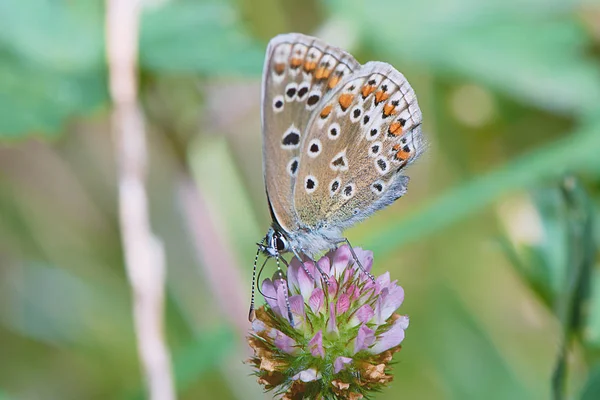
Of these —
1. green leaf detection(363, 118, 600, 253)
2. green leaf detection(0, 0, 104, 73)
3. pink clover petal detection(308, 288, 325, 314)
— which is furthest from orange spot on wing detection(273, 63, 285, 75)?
green leaf detection(0, 0, 104, 73)

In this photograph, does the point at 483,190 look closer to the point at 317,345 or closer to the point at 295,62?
the point at 295,62

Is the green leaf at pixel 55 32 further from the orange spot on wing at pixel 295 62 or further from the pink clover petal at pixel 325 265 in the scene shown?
the pink clover petal at pixel 325 265

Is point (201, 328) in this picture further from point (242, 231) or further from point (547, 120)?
point (547, 120)

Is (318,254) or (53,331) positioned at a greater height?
(53,331)

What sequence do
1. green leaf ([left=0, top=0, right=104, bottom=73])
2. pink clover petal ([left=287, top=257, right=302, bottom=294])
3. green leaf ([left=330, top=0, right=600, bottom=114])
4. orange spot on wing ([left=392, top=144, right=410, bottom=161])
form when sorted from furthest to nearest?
1. green leaf ([left=330, top=0, right=600, bottom=114])
2. green leaf ([left=0, top=0, right=104, bottom=73])
3. orange spot on wing ([left=392, top=144, right=410, bottom=161])
4. pink clover petal ([left=287, top=257, right=302, bottom=294])

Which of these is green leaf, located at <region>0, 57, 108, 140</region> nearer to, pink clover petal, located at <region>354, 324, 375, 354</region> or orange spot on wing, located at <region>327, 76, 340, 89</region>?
orange spot on wing, located at <region>327, 76, 340, 89</region>

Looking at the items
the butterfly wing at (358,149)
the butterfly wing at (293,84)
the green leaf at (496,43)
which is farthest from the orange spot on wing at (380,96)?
the green leaf at (496,43)

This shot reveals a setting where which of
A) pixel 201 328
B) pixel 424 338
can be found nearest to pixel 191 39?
pixel 201 328

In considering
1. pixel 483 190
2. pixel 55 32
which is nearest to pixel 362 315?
pixel 483 190
